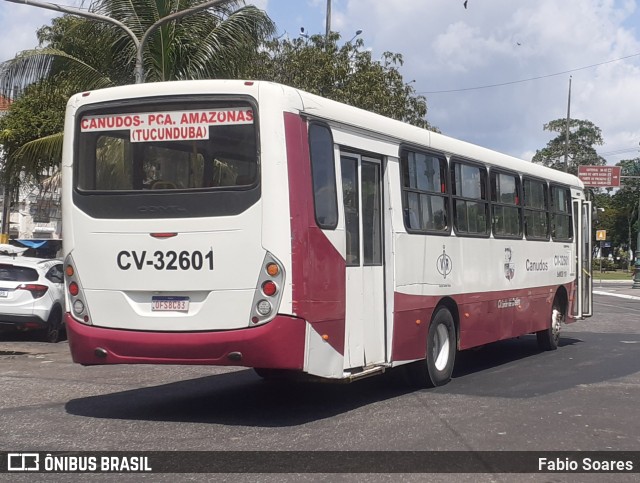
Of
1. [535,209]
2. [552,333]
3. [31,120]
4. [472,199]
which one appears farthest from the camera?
[31,120]

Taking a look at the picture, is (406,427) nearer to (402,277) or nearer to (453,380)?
(402,277)

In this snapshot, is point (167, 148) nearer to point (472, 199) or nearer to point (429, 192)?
point (429, 192)

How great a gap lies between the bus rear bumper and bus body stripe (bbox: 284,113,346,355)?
26cm

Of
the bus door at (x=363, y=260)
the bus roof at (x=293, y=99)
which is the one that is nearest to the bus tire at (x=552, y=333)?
the bus roof at (x=293, y=99)

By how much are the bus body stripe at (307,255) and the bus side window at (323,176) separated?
114 millimetres

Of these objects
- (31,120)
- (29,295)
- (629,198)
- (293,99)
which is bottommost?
(29,295)

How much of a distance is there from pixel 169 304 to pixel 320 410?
210 cm

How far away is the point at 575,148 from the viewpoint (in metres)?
78.8

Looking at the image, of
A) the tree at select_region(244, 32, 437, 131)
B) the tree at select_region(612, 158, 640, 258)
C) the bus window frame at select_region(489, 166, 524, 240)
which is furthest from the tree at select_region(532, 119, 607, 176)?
the bus window frame at select_region(489, 166, 524, 240)

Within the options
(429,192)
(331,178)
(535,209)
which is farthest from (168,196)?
(535,209)

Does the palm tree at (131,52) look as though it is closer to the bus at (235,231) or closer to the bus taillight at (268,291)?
the bus at (235,231)

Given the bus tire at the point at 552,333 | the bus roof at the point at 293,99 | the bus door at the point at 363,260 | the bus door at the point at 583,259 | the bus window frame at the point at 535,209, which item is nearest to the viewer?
the bus roof at the point at 293,99

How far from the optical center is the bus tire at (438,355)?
1071 centimetres

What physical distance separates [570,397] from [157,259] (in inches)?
201
